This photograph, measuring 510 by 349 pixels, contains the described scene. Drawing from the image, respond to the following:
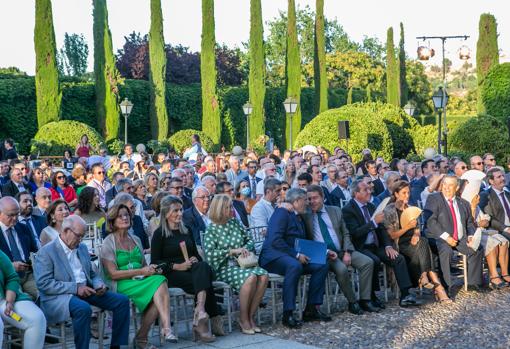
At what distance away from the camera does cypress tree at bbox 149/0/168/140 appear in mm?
34938

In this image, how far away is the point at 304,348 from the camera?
7.76m

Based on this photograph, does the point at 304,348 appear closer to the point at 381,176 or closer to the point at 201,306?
the point at 201,306

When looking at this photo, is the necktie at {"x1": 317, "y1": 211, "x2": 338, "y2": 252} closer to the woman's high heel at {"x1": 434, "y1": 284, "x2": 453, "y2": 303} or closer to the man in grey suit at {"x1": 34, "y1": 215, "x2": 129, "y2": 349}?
the woman's high heel at {"x1": 434, "y1": 284, "x2": 453, "y2": 303}

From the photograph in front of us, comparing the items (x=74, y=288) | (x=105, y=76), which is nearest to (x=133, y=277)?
(x=74, y=288)

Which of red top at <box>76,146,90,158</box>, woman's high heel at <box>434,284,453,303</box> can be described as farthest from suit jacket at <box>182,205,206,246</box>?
red top at <box>76,146,90,158</box>

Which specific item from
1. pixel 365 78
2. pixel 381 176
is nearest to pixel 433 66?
pixel 365 78

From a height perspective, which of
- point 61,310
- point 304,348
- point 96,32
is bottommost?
point 304,348

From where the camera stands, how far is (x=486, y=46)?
3806cm

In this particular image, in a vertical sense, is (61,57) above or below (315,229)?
above

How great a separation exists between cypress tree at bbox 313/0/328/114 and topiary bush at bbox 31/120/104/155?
17.6m

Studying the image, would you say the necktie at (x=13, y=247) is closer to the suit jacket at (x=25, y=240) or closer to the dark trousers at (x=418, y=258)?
the suit jacket at (x=25, y=240)

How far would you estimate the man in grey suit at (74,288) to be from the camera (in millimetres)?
7008

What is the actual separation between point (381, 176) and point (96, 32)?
2044cm

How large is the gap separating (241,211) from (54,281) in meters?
4.51
